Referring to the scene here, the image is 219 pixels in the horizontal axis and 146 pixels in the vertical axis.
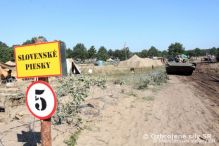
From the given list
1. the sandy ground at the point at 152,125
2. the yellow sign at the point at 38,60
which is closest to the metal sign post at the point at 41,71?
the yellow sign at the point at 38,60

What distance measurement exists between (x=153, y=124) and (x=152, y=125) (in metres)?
0.15

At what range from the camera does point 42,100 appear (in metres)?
4.66

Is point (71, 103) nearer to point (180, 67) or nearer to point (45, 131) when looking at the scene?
point (45, 131)

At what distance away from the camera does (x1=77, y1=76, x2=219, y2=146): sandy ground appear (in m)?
8.95

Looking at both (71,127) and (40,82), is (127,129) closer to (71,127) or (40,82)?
(71,127)

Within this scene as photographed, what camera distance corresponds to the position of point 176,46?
114m

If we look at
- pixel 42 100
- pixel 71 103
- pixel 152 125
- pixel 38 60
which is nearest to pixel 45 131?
pixel 42 100

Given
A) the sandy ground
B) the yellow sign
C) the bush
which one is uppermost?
the yellow sign

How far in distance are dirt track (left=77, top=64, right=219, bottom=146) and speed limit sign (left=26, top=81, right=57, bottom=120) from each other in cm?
369

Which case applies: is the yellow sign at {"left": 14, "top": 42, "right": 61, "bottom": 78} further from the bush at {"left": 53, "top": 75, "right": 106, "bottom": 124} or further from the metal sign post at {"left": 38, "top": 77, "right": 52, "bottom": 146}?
the bush at {"left": 53, "top": 75, "right": 106, "bottom": 124}

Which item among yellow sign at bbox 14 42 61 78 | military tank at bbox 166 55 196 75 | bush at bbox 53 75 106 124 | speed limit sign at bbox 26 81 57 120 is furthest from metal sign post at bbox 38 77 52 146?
military tank at bbox 166 55 196 75

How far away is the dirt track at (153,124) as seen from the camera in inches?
353

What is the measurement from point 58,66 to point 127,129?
5.86m

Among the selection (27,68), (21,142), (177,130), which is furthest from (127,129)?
(27,68)
